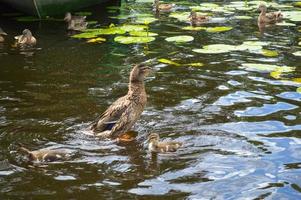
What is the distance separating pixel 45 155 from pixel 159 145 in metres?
1.22

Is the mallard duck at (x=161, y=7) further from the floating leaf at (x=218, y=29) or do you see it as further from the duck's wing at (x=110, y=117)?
the duck's wing at (x=110, y=117)

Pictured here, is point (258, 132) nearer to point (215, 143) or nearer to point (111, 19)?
point (215, 143)

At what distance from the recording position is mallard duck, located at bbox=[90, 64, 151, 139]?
23.4 ft

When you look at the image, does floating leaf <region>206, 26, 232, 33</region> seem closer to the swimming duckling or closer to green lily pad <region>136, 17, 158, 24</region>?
green lily pad <region>136, 17, 158, 24</region>

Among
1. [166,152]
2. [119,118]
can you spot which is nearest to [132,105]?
[119,118]

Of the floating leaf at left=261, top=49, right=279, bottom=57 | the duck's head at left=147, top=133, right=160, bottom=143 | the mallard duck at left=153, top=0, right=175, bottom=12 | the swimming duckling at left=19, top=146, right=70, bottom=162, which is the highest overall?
the mallard duck at left=153, top=0, right=175, bottom=12

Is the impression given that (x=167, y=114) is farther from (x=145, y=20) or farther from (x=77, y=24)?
(x=145, y=20)

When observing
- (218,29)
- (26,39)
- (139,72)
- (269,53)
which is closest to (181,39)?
(218,29)

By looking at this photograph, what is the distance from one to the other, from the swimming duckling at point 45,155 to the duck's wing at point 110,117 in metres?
0.94

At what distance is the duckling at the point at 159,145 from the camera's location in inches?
248

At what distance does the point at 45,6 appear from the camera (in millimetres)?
14086

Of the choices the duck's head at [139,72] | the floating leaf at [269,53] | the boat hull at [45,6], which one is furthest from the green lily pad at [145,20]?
the duck's head at [139,72]

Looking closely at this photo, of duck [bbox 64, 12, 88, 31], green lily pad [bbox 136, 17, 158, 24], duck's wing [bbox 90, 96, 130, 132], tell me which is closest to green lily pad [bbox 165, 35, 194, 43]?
green lily pad [bbox 136, 17, 158, 24]

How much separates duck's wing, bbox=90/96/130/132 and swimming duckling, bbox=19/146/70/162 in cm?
94
